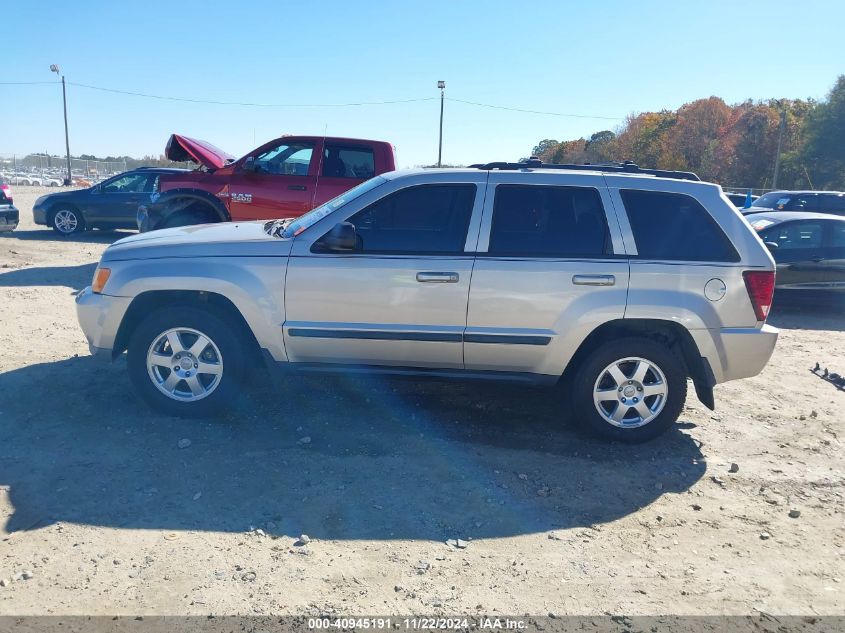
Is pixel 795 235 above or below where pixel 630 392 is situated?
above

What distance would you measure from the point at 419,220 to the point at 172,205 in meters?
6.18

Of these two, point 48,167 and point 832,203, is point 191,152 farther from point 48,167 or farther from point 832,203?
point 48,167

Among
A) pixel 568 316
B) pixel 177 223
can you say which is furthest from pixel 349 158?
pixel 568 316

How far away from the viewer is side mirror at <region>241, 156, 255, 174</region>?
9633 mm

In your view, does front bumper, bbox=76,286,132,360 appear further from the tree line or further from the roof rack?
the tree line

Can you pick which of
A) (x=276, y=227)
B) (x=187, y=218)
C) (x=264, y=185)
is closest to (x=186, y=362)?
(x=276, y=227)

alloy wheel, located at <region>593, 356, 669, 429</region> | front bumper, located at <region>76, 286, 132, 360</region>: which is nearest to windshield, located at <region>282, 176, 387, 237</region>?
front bumper, located at <region>76, 286, 132, 360</region>

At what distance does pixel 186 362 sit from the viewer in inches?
188

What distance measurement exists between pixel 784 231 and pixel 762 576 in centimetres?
786

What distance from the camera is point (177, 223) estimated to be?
9594 millimetres

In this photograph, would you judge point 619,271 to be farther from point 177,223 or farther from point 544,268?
point 177,223

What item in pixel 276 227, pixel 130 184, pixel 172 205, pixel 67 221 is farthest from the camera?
pixel 130 184

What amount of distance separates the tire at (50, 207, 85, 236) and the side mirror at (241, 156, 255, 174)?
756 centimetres

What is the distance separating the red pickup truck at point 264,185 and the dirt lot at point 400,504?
167 inches
